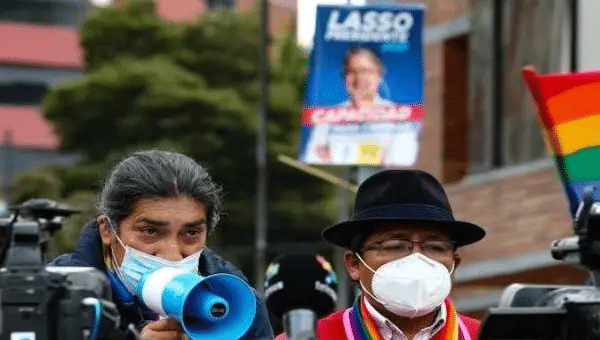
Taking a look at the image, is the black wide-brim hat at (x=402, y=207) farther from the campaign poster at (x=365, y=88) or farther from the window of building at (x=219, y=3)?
the window of building at (x=219, y=3)

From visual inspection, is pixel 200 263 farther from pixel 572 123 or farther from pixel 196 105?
pixel 196 105

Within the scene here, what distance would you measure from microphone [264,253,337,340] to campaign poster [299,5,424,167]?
484cm

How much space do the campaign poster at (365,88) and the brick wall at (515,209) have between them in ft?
18.0

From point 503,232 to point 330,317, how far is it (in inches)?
592

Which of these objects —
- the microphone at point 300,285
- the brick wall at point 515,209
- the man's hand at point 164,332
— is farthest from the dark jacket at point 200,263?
the brick wall at point 515,209

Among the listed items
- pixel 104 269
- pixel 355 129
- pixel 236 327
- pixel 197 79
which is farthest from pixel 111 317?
pixel 197 79

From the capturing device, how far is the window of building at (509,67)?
70.2ft

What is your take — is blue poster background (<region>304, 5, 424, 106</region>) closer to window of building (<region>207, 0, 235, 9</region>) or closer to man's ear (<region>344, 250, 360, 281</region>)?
man's ear (<region>344, 250, 360, 281</region>)

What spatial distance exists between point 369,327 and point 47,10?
63.2 m

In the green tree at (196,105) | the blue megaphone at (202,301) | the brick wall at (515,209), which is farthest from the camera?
the green tree at (196,105)

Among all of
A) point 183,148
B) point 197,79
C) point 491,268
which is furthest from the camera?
point 197,79

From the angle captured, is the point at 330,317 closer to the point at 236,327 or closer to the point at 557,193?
the point at 236,327

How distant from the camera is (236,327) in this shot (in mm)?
6137

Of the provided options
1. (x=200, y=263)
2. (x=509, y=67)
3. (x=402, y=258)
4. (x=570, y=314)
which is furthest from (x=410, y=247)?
(x=509, y=67)
